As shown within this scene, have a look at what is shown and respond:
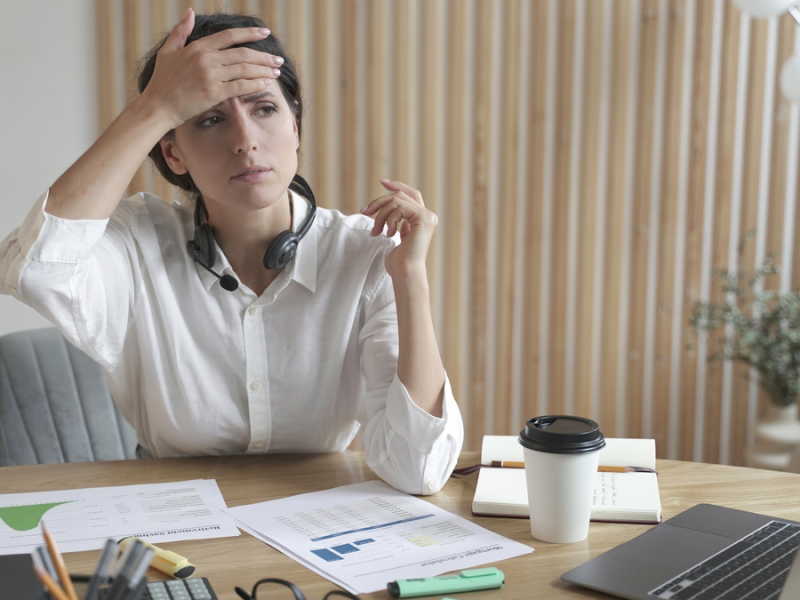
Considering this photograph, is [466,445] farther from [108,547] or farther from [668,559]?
[108,547]

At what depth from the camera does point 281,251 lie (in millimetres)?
1464

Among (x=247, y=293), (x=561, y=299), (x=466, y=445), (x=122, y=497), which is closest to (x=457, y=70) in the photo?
(x=561, y=299)

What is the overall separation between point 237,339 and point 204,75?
1.62 feet

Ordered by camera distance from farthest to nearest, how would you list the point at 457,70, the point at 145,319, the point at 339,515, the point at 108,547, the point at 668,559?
the point at 457,70 < the point at 145,319 < the point at 339,515 < the point at 668,559 < the point at 108,547

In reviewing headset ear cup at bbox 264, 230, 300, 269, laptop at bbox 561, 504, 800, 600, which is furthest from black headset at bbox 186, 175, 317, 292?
laptop at bbox 561, 504, 800, 600

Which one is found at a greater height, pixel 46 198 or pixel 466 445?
pixel 46 198

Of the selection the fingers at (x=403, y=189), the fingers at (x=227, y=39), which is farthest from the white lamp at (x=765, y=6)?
the fingers at (x=227, y=39)

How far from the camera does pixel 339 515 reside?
111 cm

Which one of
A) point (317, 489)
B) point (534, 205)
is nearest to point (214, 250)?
point (317, 489)

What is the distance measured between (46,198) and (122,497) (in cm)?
48

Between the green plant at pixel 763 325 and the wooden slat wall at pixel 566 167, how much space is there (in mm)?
102

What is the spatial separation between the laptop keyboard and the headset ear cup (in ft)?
2.95

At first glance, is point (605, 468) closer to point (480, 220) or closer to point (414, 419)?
point (414, 419)

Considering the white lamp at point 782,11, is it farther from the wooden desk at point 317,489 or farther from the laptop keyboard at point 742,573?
the laptop keyboard at point 742,573
